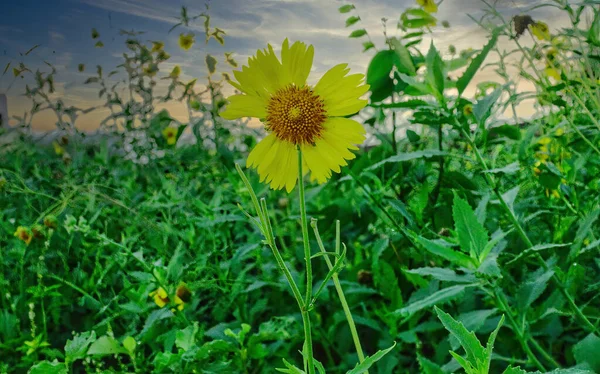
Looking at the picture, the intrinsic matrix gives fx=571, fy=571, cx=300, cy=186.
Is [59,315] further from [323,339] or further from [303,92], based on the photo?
[303,92]

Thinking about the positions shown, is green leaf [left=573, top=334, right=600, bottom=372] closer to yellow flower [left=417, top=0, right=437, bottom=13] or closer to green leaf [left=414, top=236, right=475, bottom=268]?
green leaf [left=414, top=236, right=475, bottom=268]

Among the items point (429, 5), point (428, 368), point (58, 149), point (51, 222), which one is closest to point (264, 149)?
point (428, 368)

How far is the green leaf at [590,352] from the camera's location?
0.68 meters

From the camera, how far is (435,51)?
851 millimetres

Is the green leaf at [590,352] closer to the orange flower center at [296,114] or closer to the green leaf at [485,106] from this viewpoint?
the green leaf at [485,106]

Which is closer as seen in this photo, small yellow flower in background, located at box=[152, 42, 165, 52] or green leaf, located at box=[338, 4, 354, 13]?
green leaf, located at box=[338, 4, 354, 13]

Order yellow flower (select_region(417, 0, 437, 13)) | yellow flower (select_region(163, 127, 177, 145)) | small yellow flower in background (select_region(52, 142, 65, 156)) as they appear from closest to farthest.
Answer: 1. yellow flower (select_region(417, 0, 437, 13))
2. yellow flower (select_region(163, 127, 177, 145))
3. small yellow flower in background (select_region(52, 142, 65, 156))

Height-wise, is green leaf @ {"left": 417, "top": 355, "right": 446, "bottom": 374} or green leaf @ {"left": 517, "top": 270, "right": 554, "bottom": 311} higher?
green leaf @ {"left": 517, "top": 270, "right": 554, "bottom": 311}

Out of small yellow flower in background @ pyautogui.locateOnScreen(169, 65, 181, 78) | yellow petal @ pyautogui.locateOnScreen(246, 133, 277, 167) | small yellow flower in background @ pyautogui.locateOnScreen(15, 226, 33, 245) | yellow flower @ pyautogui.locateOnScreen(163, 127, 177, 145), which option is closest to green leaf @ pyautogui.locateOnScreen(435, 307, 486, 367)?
yellow petal @ pyautogui.locateOnScreen(246, 133, 277, 167)

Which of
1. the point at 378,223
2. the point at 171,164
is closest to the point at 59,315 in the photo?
the point at 378,223

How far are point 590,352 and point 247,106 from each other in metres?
0.52

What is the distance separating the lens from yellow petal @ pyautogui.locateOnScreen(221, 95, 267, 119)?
18.1 inches

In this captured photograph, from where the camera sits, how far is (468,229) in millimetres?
660

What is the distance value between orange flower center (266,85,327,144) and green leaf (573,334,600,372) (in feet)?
1.50
